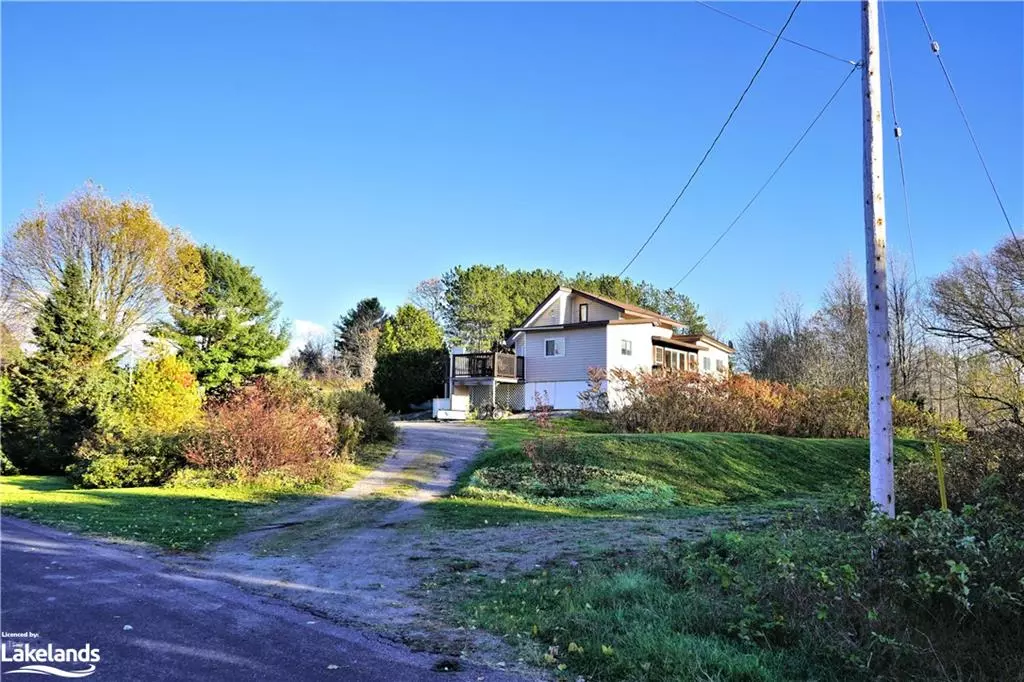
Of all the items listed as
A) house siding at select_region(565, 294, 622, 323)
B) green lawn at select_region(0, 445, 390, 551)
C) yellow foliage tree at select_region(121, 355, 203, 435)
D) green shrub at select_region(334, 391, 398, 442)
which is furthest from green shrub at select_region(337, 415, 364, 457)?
house siding at select_region(565, 294, 622, 323)

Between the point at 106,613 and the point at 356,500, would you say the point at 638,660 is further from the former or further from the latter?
the point at 356,500

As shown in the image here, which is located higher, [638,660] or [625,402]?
[625,402]

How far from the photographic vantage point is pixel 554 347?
120 ft

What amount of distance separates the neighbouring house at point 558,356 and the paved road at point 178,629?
88.8ft

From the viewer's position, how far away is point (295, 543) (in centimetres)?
888

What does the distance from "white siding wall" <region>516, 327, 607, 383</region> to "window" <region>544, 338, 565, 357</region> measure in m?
0.18

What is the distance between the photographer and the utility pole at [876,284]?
6.11m

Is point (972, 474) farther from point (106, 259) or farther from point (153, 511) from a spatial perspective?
point (106, 259)

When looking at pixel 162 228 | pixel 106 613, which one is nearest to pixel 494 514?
pixel 106 613

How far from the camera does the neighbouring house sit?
3509 centimetres

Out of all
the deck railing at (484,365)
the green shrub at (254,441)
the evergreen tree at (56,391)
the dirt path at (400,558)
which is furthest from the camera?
the deck railing at (484,365)

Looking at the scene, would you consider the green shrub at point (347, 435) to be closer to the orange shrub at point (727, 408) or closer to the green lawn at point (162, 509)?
the green lawn at point (162, 509)

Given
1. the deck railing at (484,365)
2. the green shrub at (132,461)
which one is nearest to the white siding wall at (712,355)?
the deck railing at (484,365)

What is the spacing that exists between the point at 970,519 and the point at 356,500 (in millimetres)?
10462
